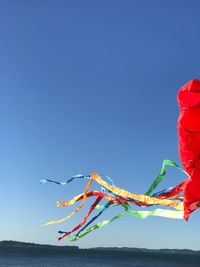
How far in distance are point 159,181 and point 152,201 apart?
87 cm

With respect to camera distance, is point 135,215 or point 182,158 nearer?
point 182,158

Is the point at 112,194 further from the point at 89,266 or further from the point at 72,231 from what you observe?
the point at 89,266

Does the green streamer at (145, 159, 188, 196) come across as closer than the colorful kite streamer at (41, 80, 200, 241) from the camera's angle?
No

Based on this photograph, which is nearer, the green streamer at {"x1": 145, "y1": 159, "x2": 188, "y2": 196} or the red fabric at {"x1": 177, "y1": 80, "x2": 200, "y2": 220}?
the red fabric at {"x1": 177, "y1": 80, "x2": 200, "y2": 220}

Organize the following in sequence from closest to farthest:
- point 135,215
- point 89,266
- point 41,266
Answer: point 135,215 → point 41,266 → point 89,266

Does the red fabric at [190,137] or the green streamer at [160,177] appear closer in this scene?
the red fabric at [190,137]

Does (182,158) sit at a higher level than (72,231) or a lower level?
higher

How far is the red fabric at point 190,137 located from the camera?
12.5 ft

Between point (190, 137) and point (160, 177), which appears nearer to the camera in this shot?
point (190, 137)

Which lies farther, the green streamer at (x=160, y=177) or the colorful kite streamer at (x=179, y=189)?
the green streamer at (x=160, y=177)

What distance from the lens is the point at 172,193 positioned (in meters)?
4.77

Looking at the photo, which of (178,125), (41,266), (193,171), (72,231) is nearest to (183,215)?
(193,171)

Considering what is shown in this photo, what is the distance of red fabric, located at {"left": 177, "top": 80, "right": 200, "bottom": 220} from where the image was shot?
3.81m

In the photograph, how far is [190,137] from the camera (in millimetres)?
3896
